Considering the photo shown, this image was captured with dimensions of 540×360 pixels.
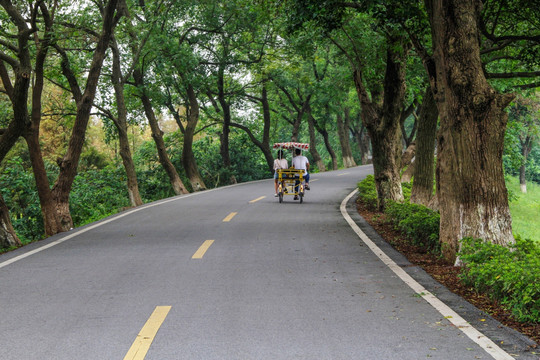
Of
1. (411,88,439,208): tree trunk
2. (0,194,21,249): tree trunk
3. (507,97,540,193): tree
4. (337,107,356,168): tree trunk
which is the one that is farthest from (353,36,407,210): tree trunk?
(337,107,356,168): tree trunk

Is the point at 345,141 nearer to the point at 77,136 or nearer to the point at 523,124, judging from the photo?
the point at 523,124

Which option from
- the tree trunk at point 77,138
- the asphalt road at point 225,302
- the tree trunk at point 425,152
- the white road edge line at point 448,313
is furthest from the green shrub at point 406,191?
the white road edge line at point 448,313

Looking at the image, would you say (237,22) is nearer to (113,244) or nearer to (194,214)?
(194,214)

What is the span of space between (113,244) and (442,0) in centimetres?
709

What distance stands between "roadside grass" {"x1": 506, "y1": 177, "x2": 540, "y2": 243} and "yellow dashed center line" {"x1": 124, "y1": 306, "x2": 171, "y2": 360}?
2308 centimetres

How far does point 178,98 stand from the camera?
35000 millimetres

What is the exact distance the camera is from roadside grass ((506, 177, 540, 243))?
31867mm

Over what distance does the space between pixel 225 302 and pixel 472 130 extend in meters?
4.53

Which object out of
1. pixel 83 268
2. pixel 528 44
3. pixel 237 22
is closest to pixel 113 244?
pixel 83 268

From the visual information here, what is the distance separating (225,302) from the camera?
6.94m

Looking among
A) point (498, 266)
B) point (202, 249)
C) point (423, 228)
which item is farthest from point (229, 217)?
point (498, 266)

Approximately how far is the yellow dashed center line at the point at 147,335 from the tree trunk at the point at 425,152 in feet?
44.9

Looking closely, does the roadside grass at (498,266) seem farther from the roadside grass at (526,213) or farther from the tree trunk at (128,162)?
the roadside grass at (526,213)

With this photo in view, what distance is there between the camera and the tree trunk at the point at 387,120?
16.3 metres
